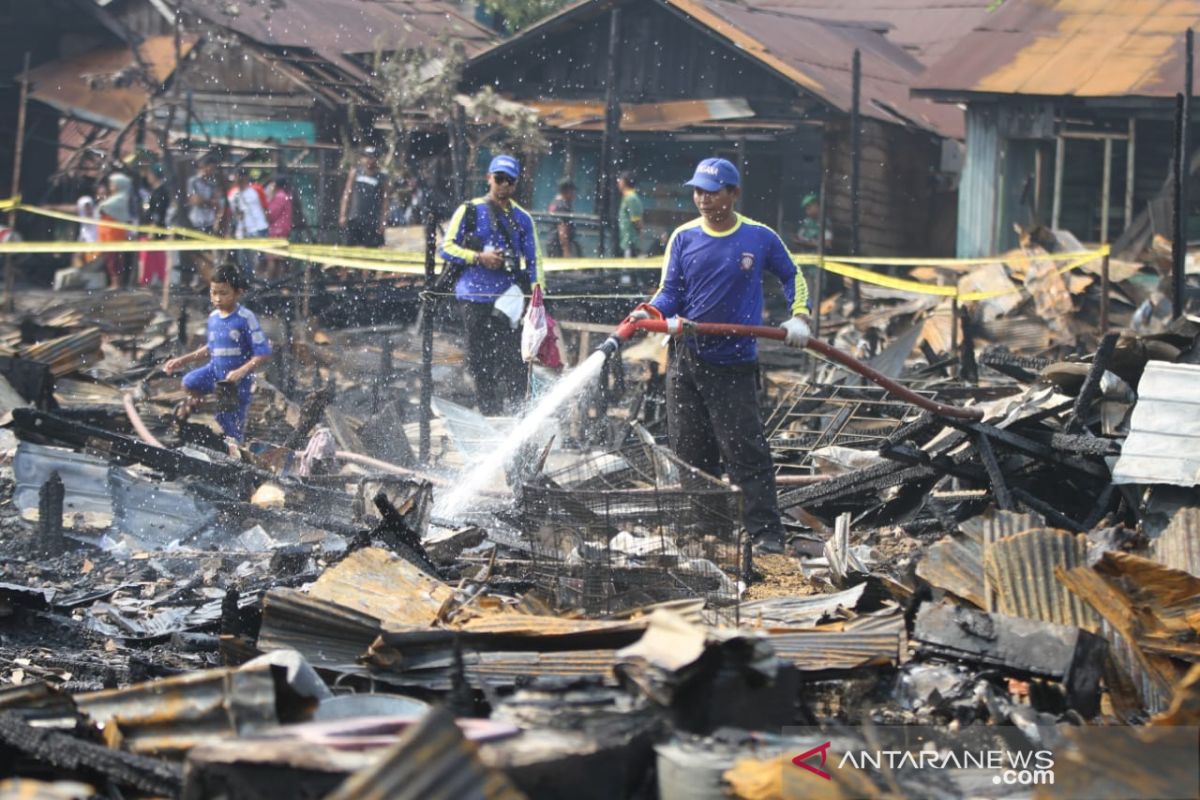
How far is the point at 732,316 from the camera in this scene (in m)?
8.21

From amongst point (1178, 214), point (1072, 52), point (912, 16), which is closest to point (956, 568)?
point (1178, 214)

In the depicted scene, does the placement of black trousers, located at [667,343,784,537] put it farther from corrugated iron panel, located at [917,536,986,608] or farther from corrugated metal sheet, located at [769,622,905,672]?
corrugated metal sheet, located at [769,622,905,672]

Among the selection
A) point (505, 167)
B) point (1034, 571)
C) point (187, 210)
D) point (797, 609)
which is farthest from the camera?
point (187, 210)

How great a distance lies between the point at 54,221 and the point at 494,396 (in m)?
17.7

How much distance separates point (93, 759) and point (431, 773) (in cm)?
120

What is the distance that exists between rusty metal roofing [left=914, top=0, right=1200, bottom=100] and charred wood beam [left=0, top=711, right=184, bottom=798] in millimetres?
16287

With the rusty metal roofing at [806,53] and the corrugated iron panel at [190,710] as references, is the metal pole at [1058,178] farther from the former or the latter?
the corrugated iron panel at [190,710]

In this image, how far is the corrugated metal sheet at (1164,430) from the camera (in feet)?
25.0

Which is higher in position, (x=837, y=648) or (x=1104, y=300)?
(x=1104, y=300)

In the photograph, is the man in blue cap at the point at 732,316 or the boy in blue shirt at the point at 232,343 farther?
the boy in blue shirt at the point at 232,343

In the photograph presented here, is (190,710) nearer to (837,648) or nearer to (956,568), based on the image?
(837,648)

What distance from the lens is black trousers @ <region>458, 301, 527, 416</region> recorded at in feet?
36.1

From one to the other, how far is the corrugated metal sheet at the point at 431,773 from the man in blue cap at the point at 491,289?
731 centimetres

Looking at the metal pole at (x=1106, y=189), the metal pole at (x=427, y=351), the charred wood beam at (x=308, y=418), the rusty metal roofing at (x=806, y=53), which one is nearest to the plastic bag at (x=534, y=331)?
the metal pole at (x=427, y=351)
